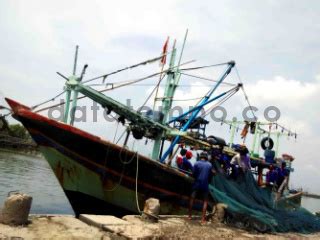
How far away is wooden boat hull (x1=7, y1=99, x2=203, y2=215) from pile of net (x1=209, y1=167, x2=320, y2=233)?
1212mm

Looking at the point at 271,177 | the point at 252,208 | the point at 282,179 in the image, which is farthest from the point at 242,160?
the point at 282,179

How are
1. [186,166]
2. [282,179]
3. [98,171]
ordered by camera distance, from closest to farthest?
[98,171], [186,166], [282,179]

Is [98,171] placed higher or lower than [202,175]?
lower

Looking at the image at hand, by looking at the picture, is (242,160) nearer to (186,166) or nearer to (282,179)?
(186,166)

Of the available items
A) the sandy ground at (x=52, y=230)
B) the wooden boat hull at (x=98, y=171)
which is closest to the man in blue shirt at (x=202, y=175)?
the wooden boat hull at (x=98, y=171)

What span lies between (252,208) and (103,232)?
522cm

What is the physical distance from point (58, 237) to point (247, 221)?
567cm

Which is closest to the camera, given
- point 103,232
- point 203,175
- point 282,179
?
point 103,232

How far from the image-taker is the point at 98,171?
33.2 feet

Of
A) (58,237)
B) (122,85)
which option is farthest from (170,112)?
(58,237)

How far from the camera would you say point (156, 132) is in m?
11.9

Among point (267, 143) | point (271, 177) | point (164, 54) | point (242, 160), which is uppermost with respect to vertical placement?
point (164, 54)

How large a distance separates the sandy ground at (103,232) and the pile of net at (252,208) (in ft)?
2.54

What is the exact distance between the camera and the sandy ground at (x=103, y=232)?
5.21 meters
